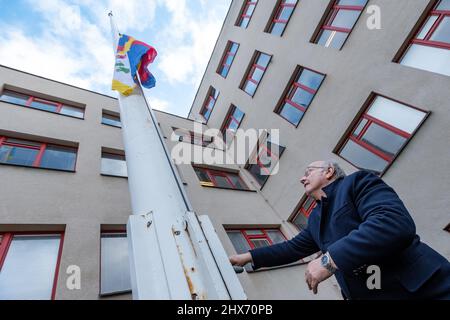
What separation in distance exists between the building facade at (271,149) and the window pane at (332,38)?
0.15 ft

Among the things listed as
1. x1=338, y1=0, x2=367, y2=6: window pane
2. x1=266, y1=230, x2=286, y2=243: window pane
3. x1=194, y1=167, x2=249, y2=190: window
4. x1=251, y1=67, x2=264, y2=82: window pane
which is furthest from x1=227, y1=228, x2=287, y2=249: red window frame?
x1=338, y1=0, x2=367, y2=6: window pane

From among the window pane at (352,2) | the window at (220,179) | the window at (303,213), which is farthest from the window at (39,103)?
the window pane at (352,2)

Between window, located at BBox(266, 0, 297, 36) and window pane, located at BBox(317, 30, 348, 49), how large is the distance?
2156 millimetres

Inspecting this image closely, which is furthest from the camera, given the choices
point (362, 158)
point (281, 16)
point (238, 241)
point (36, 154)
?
point (281, 16)

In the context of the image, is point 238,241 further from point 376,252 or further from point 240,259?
point 376,252

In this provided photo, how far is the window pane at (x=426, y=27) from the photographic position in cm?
581

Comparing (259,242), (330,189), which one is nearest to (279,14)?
(259,242)

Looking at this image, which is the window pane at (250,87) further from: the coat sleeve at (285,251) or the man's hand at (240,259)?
the man's hand at (240,259)

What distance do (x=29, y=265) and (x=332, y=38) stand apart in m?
10.2

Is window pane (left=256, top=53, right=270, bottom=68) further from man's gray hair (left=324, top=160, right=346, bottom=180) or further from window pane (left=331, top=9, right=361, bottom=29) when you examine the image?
man's gray hair (left=324, top=160, right=346, bottom=180)

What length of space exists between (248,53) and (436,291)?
486 inches

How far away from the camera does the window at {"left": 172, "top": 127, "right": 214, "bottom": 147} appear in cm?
1261

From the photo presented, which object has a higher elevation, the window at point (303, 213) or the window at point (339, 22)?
the window at point (339, 22)

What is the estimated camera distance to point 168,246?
3.80 ft
